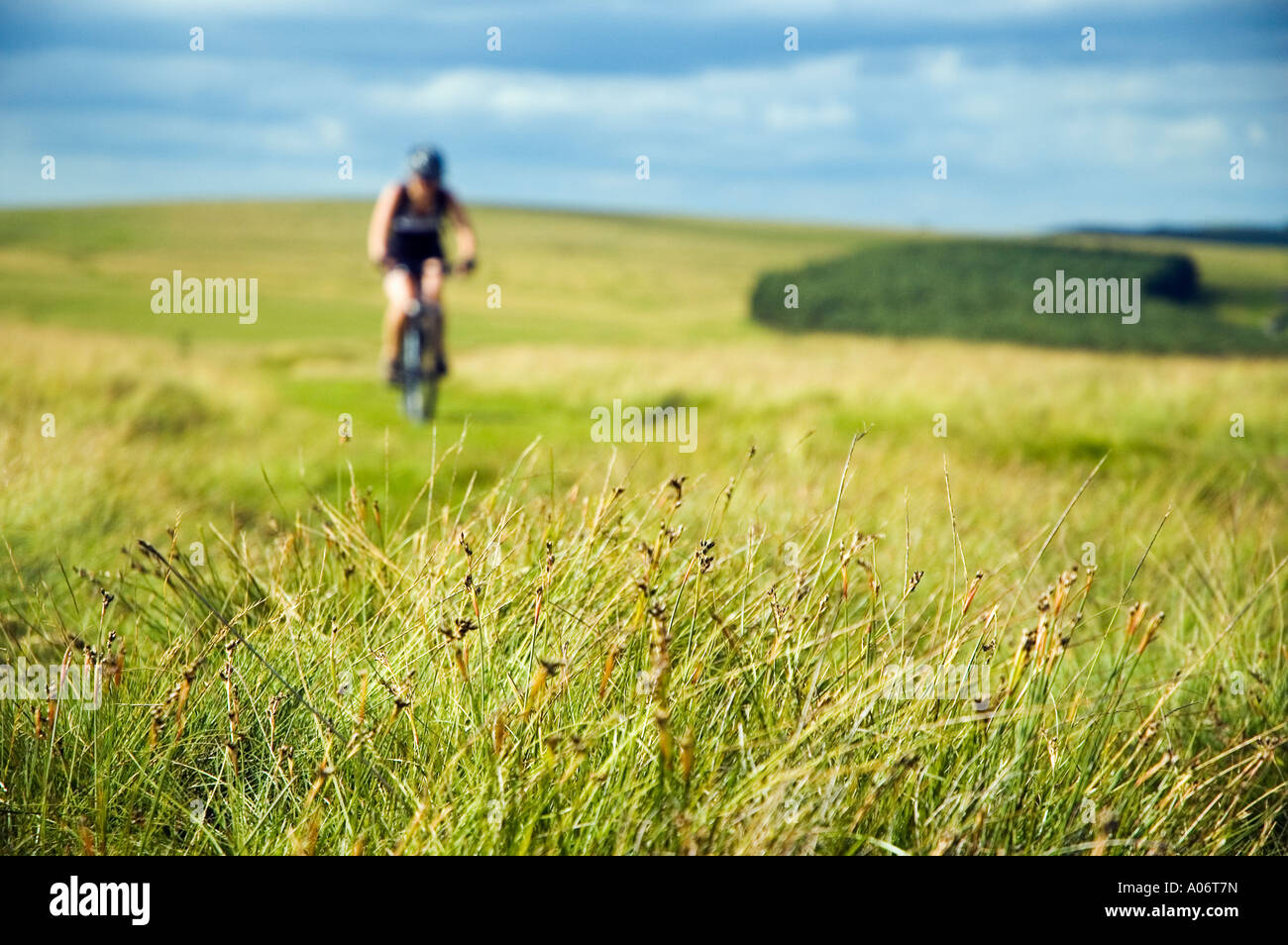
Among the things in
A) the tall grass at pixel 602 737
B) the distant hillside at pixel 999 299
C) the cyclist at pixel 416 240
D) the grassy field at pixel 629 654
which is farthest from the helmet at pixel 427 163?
the distant hillside at pixel 999 299

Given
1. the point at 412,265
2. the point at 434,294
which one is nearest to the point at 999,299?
the point at 434,294

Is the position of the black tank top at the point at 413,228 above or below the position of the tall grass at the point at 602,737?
above

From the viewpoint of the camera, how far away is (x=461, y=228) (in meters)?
9.31

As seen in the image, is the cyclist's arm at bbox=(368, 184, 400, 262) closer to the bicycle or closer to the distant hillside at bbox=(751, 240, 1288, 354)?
the bicycle

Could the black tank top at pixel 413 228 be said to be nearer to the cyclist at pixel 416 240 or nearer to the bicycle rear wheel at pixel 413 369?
the cyclist at pixel 416 240

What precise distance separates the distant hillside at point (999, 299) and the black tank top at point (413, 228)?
2282 cm

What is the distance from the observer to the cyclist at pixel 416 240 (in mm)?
9234

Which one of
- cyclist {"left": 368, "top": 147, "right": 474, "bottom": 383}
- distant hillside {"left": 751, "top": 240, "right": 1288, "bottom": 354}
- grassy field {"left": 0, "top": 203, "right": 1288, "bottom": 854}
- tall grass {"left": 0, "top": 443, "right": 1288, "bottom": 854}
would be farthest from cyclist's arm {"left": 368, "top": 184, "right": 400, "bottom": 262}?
distant hillside {"left": 751, "top": 240, "right": 1288, "bottom": 354}

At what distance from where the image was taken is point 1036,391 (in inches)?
417

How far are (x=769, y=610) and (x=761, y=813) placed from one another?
512 mm

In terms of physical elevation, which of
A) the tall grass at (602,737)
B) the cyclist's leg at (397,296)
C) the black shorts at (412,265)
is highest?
the black shorts at (412,265)

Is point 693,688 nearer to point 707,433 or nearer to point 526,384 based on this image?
point 707,433

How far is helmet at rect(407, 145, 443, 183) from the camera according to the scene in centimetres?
901
